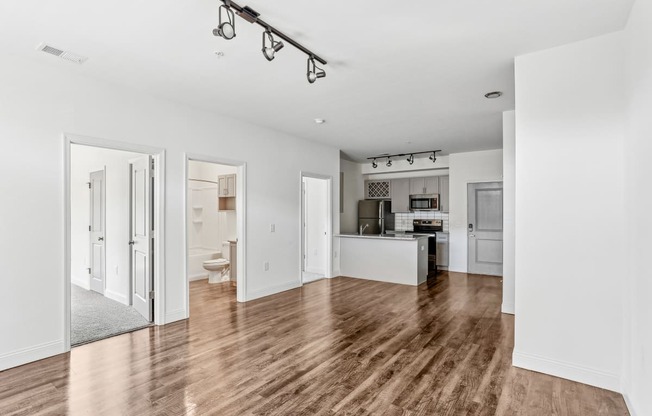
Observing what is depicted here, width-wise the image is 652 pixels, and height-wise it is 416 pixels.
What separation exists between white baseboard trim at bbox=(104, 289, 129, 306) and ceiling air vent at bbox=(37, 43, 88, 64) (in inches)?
124

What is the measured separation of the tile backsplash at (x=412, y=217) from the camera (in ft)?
25.9

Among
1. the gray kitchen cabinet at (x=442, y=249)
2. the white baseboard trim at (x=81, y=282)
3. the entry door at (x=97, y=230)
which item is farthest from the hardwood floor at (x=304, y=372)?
the gray kitchen cabinet at (x=442, y=249)

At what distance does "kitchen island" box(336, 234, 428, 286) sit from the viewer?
6004 millimetres

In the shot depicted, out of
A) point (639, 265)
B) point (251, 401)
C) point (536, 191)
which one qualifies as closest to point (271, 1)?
point (536, 191)

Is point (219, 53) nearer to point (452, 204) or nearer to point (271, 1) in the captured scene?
point (271, 1)

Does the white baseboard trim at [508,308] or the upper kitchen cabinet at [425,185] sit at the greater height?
the upper kitchen cabinet at [425,185]

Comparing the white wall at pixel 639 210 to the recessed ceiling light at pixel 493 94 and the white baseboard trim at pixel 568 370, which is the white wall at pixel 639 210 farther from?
the recessed ceiling light at pixel 493 94

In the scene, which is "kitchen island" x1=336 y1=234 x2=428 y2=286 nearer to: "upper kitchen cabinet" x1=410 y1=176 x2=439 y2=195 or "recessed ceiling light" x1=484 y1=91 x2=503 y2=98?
"upper kitchen cabinet" x1=410 y1=176 x2=439 y2=195

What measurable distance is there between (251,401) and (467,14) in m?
3.02

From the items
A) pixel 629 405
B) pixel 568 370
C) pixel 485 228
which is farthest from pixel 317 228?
pixel 629 405

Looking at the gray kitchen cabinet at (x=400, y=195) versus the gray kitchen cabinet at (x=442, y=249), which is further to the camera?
the gray kitchen cabinet at (x=400, y=195)

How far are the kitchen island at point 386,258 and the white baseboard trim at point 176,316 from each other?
3.48 meters

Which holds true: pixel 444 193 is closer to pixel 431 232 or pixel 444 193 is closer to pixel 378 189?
pixel 431 232

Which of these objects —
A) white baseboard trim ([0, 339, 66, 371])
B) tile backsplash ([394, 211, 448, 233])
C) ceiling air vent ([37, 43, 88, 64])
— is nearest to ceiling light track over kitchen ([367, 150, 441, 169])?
tile backsplash ([394, 211, 448, 233])
